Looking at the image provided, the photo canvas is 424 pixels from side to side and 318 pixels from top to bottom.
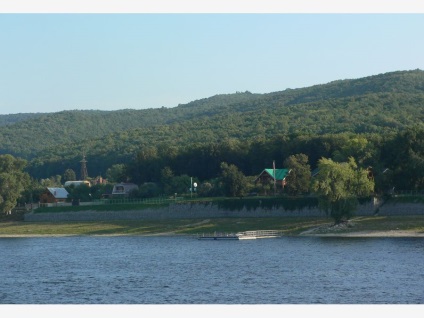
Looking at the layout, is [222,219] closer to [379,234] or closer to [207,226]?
[207,226]

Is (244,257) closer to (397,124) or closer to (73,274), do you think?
(73,274)

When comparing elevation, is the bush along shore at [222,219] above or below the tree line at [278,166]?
below

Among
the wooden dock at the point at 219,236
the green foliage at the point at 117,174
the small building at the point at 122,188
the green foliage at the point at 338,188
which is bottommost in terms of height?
the wooden dock at the point at 219,236

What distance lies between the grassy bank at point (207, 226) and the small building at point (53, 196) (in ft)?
55.9

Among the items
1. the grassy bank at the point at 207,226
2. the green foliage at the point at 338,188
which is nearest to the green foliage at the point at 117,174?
the grassy bank at the point at 207,226

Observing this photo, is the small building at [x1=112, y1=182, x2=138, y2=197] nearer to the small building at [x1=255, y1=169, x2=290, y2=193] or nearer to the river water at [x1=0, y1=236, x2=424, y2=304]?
the small building at [x1=255, y1=169, x2=290, y2=193]

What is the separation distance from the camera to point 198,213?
357 ft

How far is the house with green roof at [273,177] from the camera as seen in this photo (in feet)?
391

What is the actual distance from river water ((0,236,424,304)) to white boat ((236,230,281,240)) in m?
2.69

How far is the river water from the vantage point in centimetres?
5262

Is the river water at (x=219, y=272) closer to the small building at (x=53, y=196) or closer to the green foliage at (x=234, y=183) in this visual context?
the green foliage at (x=234, y=183)

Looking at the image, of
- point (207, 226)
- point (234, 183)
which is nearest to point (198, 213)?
point (207, 226)

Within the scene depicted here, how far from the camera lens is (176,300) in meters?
51.6

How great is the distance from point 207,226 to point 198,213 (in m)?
6.71
